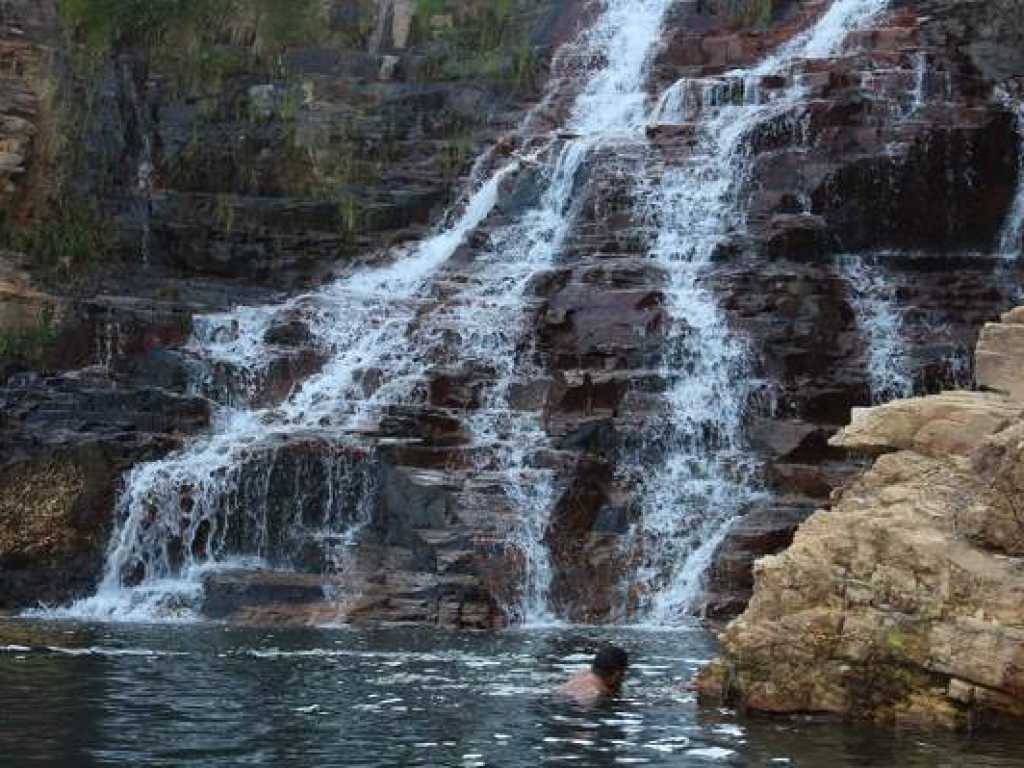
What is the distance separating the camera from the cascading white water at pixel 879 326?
2825cm

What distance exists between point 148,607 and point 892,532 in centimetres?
1475

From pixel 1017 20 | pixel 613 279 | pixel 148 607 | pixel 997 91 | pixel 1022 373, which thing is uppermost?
pixel 1017 20

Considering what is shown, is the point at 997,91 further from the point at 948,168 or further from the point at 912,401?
the point at 912,401

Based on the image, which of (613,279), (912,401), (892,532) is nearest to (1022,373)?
(912,401)

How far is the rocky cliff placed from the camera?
83.8ft

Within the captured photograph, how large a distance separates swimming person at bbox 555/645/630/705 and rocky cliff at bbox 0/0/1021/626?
8.85 metres

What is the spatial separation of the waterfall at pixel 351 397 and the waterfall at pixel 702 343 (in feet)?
5.97

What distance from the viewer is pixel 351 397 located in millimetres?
29672

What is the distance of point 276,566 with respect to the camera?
2542cm

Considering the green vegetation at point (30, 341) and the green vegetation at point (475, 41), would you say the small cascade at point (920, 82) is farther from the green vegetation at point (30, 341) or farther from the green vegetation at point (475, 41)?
the green vegetation at point (30, 341)

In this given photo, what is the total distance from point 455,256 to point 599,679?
872 inches

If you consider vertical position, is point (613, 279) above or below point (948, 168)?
below

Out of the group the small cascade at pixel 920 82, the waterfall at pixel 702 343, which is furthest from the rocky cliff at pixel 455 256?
the waterfall at pixel 702 343

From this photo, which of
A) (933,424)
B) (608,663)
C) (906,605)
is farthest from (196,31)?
(906,605)
